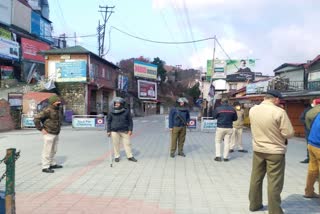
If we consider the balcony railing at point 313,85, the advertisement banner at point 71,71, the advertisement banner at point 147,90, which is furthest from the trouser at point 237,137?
the advertisement banner at point 147,90

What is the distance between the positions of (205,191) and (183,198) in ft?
2.19

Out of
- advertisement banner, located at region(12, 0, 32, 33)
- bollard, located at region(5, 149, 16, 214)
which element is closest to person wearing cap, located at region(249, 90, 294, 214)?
bollard, located at region(5, 149, 16, 214)

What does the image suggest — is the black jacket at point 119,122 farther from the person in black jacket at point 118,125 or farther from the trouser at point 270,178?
the trouser at point 270,178

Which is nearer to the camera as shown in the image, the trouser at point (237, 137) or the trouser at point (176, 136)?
the trouser at point (176, 136)

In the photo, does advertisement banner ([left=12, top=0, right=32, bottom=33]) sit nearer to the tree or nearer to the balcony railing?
the balcony railing

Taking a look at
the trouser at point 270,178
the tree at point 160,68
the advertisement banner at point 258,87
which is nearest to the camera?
the trouser at point 270,178

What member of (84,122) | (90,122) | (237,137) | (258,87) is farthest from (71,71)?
(237,137)

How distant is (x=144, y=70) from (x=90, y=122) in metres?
47.5

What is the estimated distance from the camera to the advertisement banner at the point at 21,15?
121 feet

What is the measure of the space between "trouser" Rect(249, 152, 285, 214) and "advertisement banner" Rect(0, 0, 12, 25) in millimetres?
32672

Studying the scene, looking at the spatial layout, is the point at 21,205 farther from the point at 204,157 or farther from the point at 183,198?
the point at 204,157

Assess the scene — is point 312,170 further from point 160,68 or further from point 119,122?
point 160,68

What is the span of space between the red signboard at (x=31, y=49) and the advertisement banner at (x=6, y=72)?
200cm

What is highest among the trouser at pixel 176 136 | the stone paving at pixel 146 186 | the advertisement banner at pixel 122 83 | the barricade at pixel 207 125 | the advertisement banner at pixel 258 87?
the advertisement banner at pixel 122 83
